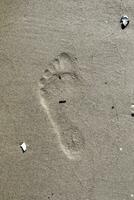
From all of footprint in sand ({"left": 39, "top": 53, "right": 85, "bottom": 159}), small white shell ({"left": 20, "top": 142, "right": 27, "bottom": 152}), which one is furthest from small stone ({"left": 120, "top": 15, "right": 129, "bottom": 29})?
small white shell ({"left": 20, "top": 142, "right": 27, "bottom": 152})

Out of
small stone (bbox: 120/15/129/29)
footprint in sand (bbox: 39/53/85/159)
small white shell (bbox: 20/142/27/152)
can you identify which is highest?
small stone (bbox: 120/15/129/29)

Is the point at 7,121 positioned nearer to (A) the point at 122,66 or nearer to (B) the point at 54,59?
(B) the point at 54,59

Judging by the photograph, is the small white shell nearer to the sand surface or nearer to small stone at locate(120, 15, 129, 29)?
the sand surface

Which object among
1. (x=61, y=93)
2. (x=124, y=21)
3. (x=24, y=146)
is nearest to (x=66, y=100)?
(x=61, y=93)

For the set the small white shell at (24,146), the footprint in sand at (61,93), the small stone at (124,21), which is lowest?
the small white shell at (24,146)

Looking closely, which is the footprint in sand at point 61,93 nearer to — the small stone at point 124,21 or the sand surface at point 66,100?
the sand surface at point 66,100

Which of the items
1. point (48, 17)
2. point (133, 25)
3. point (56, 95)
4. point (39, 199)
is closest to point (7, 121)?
point (56, 95)

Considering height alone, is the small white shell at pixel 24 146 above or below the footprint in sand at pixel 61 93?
below

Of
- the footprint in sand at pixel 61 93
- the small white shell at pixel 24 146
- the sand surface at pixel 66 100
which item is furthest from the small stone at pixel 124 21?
the small white shell at pixel 24 146
